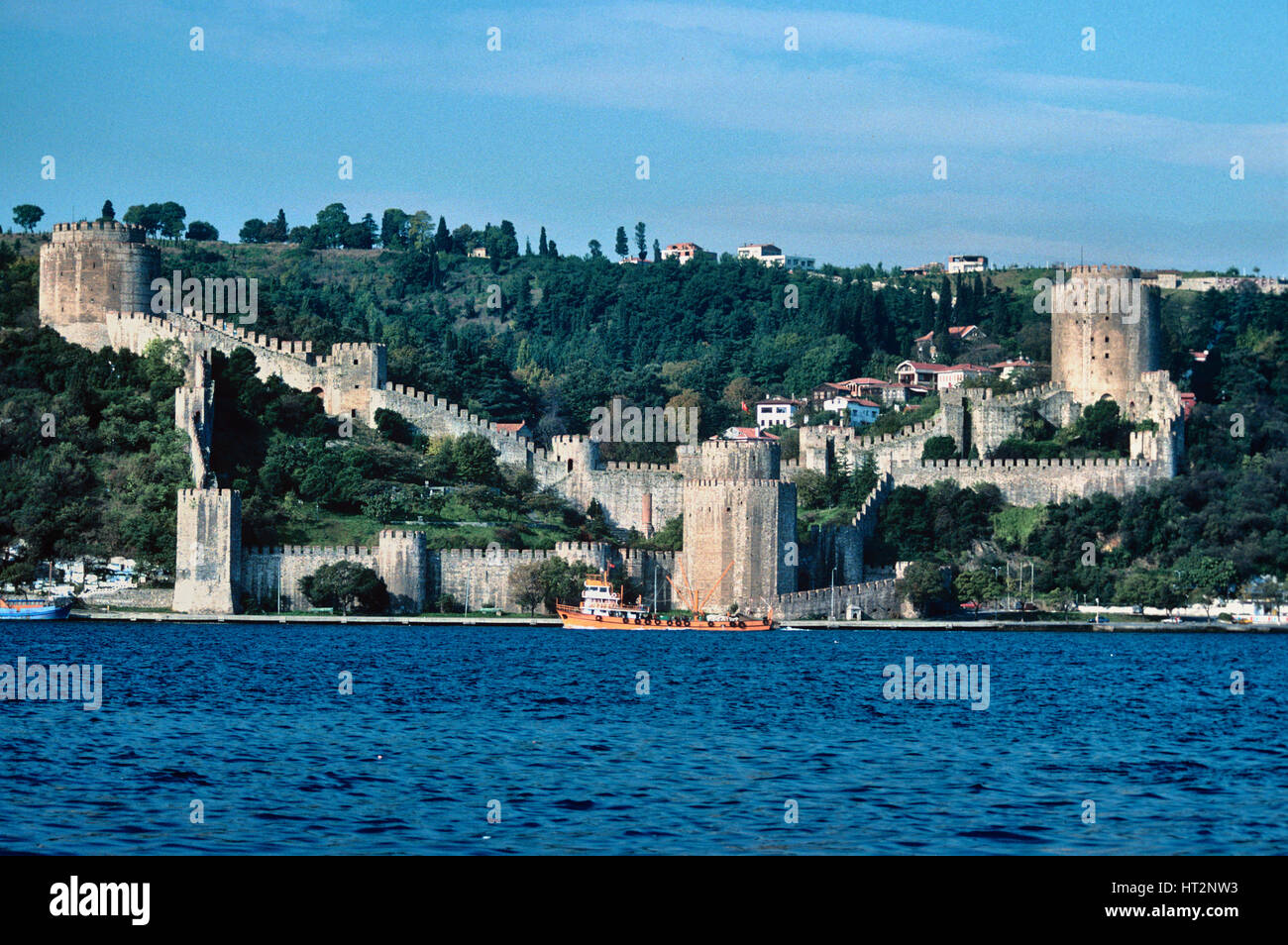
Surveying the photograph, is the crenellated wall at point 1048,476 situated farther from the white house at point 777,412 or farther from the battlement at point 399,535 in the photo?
the white house at point 777,412

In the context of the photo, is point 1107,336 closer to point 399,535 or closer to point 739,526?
point 739,526

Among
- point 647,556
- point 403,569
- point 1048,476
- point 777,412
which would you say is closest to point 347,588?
point 403,569

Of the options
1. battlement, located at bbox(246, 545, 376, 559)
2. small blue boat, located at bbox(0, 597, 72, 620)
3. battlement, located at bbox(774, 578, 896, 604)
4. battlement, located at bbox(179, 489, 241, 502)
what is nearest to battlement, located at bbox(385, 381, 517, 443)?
battlement, located at bbox(246, 545, 376, 559)

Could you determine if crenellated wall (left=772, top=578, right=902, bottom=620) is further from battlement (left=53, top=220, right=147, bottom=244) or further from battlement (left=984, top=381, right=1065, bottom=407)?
Answer: battlement (left=53, top=220, right=147, bottom=244)
